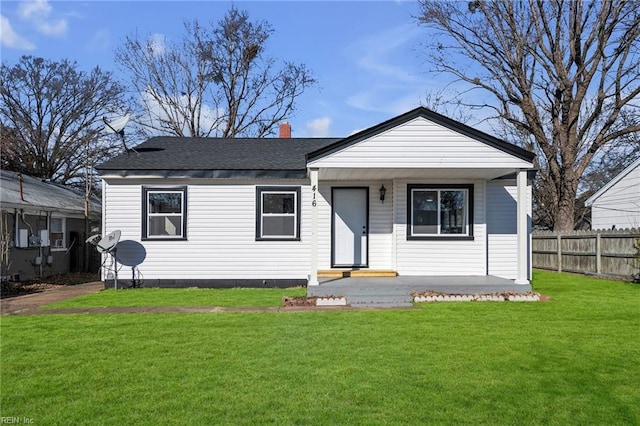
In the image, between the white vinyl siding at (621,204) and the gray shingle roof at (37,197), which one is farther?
the white vinyl siding at (621,204)

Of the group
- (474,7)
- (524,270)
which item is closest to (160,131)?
(474,7)

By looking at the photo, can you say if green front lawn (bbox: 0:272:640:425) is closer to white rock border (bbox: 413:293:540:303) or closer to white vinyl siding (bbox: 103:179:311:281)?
white rock border (bbox: 413:293:540:303)

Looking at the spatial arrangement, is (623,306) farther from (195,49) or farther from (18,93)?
(18,93)

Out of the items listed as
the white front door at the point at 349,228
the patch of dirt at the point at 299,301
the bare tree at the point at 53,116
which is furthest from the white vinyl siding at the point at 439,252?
the bare tree at the point at 53,116

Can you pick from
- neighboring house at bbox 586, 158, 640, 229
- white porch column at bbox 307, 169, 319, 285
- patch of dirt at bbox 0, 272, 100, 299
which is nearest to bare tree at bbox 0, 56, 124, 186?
patch of dirt at bbox 0, 272, 100, 299

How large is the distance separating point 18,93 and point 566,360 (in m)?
32.8

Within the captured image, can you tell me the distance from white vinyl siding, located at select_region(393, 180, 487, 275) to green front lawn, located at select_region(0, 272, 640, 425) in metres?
4.22

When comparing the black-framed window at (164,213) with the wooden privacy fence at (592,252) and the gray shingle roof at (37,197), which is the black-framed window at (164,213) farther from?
the wooden privacy fence at (592,252)

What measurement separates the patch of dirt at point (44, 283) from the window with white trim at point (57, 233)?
1059 millimetres

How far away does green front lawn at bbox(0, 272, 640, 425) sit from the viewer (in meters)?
4.54

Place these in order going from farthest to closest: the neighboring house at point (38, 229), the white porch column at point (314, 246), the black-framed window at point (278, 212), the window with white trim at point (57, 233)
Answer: the window with white trim at point (57, 233) < the neighboring house at point (38, 229) < the black-framed window at point (278, 212) < the white porch column at point (314, 246)

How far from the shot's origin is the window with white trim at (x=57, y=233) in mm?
17559

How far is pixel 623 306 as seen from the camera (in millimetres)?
10273

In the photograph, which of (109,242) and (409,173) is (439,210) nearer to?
(409,173)
